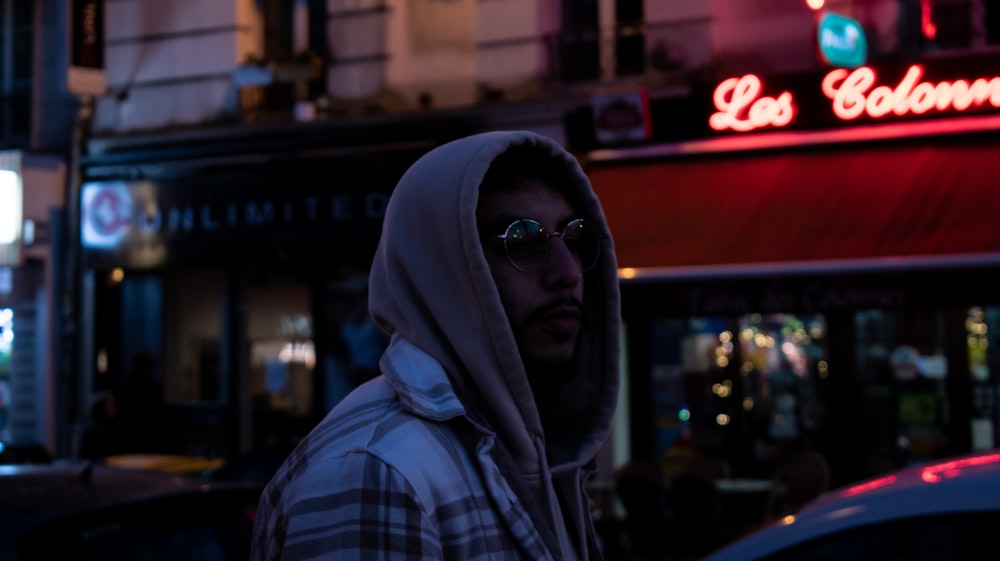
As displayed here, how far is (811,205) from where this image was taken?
10.7 meters

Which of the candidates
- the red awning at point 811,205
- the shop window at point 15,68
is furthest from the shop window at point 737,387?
the shop window at point 15,68

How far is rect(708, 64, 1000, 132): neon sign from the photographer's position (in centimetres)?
1044

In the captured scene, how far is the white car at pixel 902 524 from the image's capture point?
3182mm

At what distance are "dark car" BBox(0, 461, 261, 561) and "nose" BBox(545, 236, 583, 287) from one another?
252 cm

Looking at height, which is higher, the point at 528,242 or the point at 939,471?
the point at 528,242

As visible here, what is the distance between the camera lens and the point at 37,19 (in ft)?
49.3

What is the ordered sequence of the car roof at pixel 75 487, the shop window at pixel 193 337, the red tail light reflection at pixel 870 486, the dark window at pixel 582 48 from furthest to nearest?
the shop window at pixel 193 337 → the dark window at pixel 582 48 → the car roof at pixel 75 487 → the red tail light reflection at pixel 870 486

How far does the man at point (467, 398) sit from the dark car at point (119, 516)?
2243 millimetres

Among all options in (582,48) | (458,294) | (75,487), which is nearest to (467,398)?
(458,294)

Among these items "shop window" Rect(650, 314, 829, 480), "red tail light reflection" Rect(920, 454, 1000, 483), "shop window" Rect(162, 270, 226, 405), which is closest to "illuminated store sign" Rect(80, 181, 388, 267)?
"shop window" Rect(162, 270, 226, 405)

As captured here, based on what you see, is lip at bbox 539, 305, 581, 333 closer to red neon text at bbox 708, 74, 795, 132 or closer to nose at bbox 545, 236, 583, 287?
nose at bbox 545, 236, 583, 287

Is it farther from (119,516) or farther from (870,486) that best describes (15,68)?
(870,486)

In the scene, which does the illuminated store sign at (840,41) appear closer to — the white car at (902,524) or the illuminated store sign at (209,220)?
the illuminated store sign at (209,220)

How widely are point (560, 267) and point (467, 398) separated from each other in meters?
0.28
